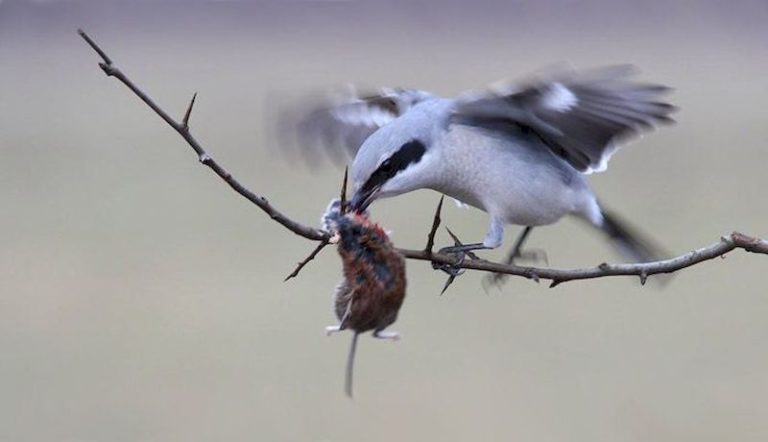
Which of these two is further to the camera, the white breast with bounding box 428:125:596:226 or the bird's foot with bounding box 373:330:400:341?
the white breast with bounding box 428:125:596:226

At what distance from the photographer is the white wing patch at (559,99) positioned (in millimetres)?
2441

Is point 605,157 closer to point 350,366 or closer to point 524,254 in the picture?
point 524,254

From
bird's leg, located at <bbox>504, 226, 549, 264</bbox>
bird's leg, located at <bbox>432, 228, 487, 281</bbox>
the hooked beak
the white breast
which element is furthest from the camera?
the white breast

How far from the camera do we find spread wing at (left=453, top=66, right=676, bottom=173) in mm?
2414

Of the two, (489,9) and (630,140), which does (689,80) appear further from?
(630,140)

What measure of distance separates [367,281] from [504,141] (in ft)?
3.78

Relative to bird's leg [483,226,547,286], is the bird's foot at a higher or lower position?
higher

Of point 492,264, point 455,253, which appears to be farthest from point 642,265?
point 455,253

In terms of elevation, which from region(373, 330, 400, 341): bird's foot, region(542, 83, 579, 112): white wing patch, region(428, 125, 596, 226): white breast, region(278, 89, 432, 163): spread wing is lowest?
region(428, 125, 596, 226): white breast

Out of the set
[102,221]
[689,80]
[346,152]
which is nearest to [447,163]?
[346,152]

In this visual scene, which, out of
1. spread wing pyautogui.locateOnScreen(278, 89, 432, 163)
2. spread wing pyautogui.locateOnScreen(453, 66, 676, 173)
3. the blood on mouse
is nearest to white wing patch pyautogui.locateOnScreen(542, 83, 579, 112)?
spread wing pyautogui.locateOnScreen(453, 66, 676, 173)

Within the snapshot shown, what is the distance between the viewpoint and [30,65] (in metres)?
14.6

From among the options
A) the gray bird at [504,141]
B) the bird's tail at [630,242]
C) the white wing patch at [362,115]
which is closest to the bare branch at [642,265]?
the gray bird at [504,141]

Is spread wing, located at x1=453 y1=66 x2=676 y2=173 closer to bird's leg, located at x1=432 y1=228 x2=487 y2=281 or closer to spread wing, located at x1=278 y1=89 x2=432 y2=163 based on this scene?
spread wing, located at x1=278 y1=89 x2=432 y2=163
